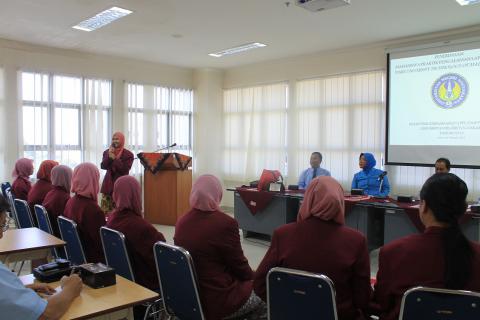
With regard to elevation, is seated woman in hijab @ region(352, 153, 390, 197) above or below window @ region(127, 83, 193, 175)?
below

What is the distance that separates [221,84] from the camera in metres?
8.68

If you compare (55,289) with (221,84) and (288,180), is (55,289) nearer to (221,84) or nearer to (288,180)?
(288,180)

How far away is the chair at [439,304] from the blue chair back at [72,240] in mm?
2235

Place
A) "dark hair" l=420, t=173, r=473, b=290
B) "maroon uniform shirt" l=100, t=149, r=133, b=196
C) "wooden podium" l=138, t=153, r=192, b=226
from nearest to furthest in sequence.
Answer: "dark hair" l=420, t=173, r=473, b=290
"maroon uniform shirt" l=100, t=149, r=133, b=196
"wooden podium" l=138, t=153, r=192, b=226

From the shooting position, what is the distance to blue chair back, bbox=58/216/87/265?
9.65ft

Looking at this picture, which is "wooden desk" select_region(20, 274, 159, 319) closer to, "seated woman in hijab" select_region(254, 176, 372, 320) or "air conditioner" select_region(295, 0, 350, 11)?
"seated woman in hijab" select_region(254, 176, 372, 320)

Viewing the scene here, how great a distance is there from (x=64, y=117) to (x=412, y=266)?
646 centimetres

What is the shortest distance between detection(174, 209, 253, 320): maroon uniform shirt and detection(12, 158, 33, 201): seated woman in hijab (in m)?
3.28

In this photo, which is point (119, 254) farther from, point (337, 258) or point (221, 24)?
point (221, 24)

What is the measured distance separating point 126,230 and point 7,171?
4681 millimetres

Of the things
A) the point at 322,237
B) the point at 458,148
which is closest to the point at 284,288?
the point at 322,237

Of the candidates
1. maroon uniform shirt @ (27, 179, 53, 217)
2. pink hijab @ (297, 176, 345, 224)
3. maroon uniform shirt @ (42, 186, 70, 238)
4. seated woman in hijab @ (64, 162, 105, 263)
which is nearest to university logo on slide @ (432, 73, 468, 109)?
pink hijab @ (297, 176, 345, 224)

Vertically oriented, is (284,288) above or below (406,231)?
above

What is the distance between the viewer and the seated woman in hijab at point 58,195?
369 centimetres
